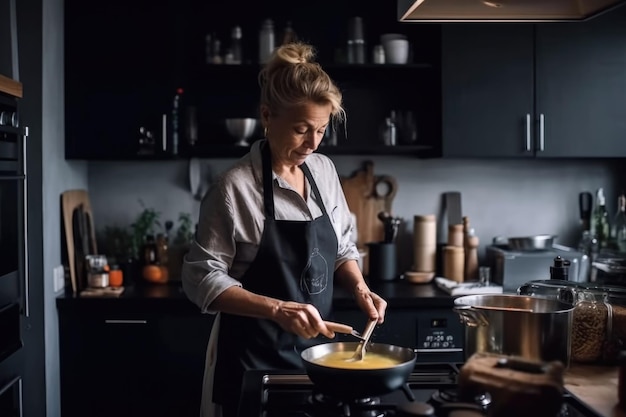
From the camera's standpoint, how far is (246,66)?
3520 millimetres

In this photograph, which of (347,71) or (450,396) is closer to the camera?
(450,396)

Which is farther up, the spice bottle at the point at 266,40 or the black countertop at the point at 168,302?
the spice bottle at the point at 266,40

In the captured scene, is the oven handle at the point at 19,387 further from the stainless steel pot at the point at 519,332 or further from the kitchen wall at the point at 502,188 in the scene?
the stainless steel pot at the point at 519,332

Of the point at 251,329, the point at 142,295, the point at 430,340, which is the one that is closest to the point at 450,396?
the point at 251,329

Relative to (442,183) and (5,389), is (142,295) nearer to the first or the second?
(5,389)

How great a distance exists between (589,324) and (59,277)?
2287mm

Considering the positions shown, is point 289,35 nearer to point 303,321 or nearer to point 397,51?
point 397,51

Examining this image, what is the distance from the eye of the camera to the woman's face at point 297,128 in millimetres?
2131

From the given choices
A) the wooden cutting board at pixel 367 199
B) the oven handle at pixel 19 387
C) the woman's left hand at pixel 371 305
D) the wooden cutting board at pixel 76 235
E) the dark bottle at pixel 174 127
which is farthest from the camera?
the wooden cutting board at pixel 367 199

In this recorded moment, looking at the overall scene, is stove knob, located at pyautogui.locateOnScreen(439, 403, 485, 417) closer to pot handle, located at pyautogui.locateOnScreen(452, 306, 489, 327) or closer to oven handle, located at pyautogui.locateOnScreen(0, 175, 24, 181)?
pot handle, located at pyautogui.locateOnScreen(452, 306, 489, 327)

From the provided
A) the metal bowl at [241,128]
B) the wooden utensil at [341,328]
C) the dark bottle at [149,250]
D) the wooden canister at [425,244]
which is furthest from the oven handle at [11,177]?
the wooden canister at [425,244]

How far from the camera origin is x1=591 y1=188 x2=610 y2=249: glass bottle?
3746 mm

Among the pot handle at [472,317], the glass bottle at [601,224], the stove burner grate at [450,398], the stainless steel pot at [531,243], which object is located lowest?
the stove burner grate at [450,398]

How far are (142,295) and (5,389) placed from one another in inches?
29.2
